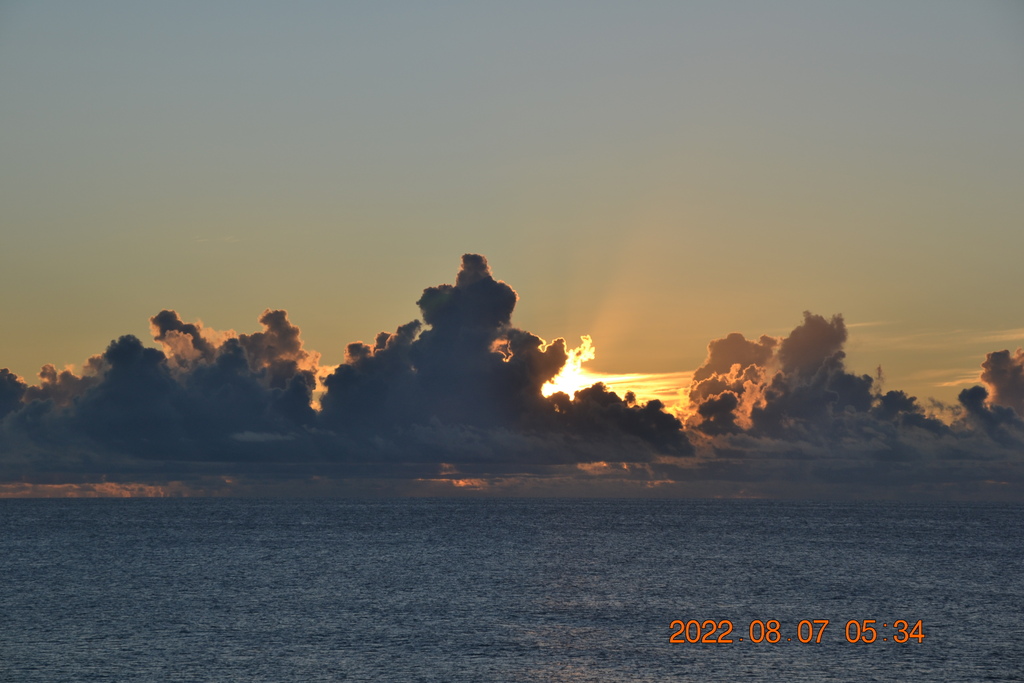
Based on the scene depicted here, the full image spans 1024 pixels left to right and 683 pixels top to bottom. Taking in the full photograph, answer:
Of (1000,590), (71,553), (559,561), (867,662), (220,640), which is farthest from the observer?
→ (71,553)

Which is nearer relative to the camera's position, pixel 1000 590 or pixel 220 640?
pixel 220 640

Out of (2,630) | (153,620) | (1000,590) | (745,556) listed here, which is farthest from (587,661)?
(745,556)

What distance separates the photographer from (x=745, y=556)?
7264 inches

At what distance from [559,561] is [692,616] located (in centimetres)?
7260

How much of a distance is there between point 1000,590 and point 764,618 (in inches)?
1901

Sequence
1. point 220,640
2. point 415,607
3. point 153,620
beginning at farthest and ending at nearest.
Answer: point 415,607 → point 153,620 → point 220,640

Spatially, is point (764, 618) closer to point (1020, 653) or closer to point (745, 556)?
point (1020, 653)
